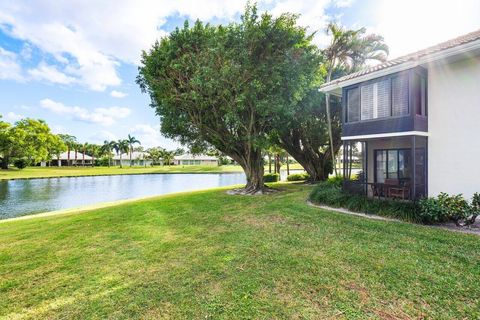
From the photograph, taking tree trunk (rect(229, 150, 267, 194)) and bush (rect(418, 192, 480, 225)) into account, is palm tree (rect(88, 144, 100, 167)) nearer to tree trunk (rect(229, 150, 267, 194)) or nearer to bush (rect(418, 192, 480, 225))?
tree trunk (rect(229, 150, 267, 194))

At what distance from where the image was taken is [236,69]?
12008mm

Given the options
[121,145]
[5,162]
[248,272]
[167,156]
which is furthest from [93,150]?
[248,272]

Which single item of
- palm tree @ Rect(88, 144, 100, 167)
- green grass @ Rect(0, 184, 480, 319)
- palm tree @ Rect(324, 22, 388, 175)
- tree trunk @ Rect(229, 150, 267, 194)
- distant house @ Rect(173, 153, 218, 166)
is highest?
palm tree @ Rect(324, 22, 388, 175)

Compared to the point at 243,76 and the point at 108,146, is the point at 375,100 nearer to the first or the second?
the point at 243,76

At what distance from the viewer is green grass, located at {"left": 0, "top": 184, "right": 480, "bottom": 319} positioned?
3.61 meters

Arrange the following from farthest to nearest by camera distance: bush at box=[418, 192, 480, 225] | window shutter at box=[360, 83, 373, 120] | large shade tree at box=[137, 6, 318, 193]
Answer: large shade tree at box=[137, 6, 318, 193] → window shutter at box=[360, 83, 373, 120] → bush at box=[418, 192, 480, 225]

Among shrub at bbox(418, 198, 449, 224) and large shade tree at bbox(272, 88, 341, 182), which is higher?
large shade tree at bbox(272, 88, 341, 182)

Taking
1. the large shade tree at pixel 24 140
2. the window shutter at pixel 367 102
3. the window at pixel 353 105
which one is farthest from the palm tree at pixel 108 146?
the window shutter at pixel 367 102

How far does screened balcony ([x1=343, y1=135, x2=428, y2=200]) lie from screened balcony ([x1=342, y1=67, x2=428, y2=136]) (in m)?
0.74

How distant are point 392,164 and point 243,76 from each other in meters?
7.94

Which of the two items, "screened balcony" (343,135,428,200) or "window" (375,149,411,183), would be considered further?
"window" (375,149,411,183)

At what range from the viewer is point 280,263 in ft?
16.2

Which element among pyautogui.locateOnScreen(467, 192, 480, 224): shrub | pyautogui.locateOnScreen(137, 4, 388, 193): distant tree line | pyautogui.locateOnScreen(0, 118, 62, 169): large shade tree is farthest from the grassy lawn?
pyautogui.locateOnScreen(467, 192, 480, 224): shrub

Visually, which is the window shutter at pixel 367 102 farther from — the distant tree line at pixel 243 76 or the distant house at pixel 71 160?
the distant house at pixel 71 160
